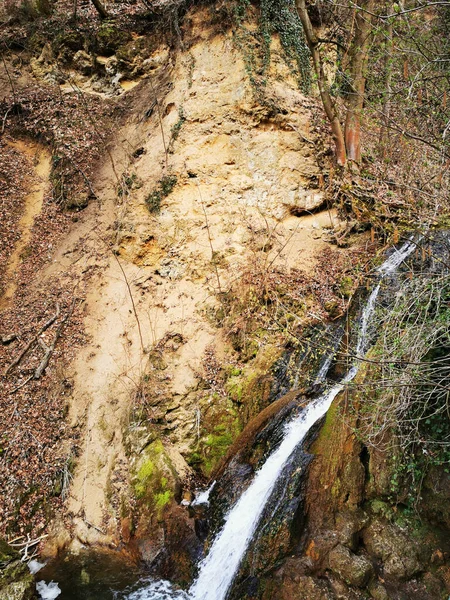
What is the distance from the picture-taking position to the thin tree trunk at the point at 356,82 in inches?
350

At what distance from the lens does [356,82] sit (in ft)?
29.3

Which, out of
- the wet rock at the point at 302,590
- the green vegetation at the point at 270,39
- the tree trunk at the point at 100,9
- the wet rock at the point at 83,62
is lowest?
the wet rock at the point at 302,590

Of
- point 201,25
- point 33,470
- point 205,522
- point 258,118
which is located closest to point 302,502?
point 205,522

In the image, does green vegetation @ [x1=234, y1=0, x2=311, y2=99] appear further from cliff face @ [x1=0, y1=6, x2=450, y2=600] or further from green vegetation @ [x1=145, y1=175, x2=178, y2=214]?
green vegetation @ [x1=145, y1=175, x2=178, y2=214]

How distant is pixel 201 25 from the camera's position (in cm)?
1148

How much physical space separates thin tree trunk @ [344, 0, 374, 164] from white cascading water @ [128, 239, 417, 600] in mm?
5579

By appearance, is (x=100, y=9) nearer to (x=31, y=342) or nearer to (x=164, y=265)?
(x=164, y=265)

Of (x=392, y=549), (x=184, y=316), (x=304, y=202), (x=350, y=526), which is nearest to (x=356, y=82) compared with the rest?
(x=304, y=202)

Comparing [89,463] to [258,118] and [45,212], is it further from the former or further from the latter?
[258,118]

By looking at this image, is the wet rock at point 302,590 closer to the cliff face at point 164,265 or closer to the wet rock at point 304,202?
the cliff face at point 164,265

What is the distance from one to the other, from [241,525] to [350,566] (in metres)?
1.77

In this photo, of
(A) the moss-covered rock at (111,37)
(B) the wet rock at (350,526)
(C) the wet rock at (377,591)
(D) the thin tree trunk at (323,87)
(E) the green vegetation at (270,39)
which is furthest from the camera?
(A) the moss-covered rock at (111,37)

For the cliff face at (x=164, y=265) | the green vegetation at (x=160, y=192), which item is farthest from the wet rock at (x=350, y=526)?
the green vegetation at (x=160, y=192)

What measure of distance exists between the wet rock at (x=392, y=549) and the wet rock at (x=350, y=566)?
164 mm
